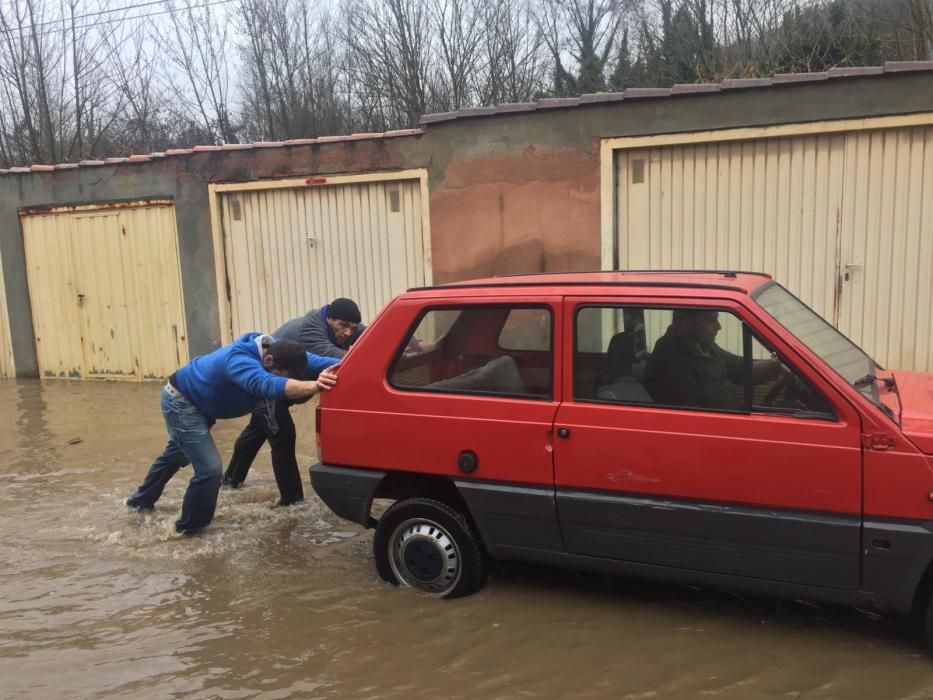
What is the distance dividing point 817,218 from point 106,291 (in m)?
8.83

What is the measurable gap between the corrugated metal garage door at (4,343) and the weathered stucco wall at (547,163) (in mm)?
6616

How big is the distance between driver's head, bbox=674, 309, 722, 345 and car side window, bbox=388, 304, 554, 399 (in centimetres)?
64

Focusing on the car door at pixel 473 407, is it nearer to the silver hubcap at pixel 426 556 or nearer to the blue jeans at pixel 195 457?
the silver hubcap at pixel 426 556

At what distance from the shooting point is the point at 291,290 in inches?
384

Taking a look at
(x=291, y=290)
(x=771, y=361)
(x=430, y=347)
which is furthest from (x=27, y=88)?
(x=771, y=361)

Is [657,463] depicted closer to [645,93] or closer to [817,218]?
[817,218]

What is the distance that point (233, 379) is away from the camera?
15.6ft

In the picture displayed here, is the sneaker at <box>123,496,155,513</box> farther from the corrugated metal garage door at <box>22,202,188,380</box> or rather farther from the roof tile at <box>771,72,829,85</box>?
the roof tile at <box>771,72,829,85</box>

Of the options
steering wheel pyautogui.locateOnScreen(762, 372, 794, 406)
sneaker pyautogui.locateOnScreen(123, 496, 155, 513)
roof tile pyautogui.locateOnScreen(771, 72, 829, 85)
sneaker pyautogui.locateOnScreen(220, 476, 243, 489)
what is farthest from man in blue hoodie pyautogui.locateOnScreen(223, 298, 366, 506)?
roof tile pyautogui.locateOnScreen(771, 72, 829, 85)

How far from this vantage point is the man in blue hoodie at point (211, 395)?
4.80 metres

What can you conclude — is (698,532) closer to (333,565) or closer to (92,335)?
(333,565)

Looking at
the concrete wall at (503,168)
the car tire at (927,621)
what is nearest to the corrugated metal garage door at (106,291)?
the concrete wall at (503,168)

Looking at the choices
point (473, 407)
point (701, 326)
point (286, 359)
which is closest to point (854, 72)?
point (701, 326)

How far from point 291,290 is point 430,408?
6.20 meters
